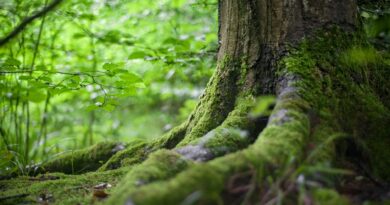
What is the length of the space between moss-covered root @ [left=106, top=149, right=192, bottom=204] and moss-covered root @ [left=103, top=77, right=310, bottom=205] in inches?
0.9

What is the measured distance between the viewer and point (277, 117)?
7.14 feet

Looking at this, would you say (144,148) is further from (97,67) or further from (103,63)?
(97,67)

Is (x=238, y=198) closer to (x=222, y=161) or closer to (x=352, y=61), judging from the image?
(x=222, y=161)

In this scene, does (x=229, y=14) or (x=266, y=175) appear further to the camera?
(x=229, y=14)

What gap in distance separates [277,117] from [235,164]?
1.71 feet

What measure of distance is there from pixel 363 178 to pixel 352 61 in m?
0.87

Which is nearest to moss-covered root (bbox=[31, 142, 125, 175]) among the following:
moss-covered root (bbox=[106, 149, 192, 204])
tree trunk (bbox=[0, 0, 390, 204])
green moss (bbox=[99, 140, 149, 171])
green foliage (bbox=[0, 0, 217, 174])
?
green foliage (bbox=[0, 0, 217, 174])

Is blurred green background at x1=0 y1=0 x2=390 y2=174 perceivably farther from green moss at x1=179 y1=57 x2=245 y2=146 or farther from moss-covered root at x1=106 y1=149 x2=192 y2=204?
moss-covered root at x1=106 y1=149 x2=192 y2=204

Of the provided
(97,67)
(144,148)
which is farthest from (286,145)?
(97,67)

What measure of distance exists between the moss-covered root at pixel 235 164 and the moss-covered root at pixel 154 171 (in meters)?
0.02

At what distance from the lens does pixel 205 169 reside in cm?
169

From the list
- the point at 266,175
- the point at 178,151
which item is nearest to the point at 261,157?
the point at 266,175

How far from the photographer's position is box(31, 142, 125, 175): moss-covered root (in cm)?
393

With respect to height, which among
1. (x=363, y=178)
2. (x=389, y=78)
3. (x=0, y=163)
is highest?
(x=389, y=78)
